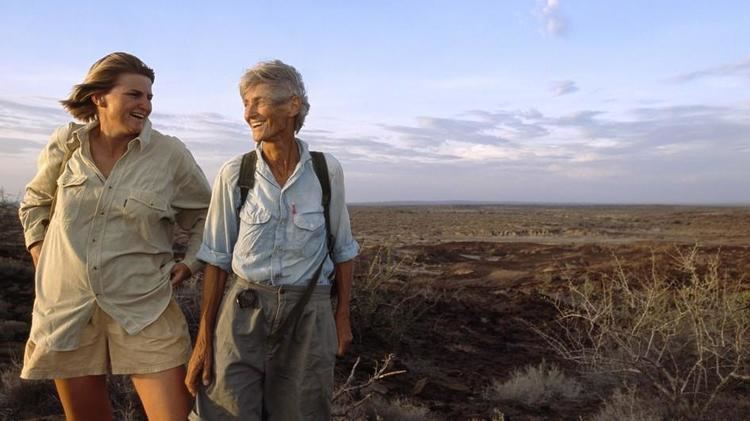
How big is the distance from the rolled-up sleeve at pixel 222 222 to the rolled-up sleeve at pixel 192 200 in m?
0.23

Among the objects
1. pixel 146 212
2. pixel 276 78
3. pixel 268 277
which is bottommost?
pixel 268 277

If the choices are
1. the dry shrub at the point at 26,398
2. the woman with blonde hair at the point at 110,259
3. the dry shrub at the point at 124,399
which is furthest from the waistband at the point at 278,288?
the dry shrub at the point at 26,398

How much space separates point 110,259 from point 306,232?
0.74 m

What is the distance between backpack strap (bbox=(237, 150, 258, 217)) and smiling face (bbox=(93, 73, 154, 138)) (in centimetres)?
46

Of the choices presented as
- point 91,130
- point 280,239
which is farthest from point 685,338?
point 91,130

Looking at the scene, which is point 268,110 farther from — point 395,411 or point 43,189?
point 395,411

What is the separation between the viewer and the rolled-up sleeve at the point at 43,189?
2.68 m

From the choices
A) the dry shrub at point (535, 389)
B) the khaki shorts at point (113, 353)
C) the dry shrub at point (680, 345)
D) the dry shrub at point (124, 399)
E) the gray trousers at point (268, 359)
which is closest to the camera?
the gray trousers at point (268, 359)

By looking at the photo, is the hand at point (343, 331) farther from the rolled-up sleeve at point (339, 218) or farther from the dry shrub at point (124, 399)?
the dry shrub at point (124, 399)

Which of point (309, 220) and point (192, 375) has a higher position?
point (309, 220)

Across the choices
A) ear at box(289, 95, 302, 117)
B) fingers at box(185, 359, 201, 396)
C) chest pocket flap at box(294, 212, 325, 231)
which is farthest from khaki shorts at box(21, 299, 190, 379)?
ear at box(289, 95, 302, 117)

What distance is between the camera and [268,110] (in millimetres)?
2414

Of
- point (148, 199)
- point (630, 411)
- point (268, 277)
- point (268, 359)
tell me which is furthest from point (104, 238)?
point (630, 411)

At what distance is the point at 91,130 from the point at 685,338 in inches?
240
